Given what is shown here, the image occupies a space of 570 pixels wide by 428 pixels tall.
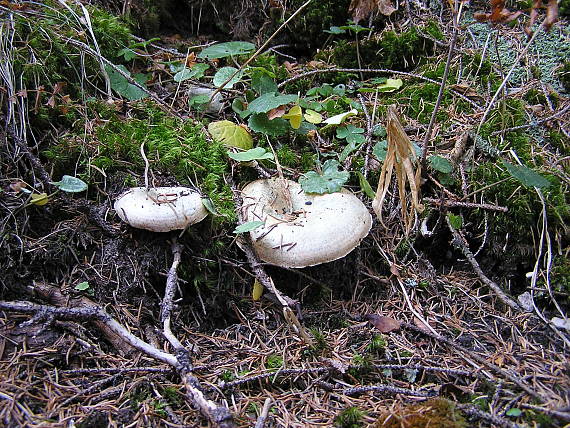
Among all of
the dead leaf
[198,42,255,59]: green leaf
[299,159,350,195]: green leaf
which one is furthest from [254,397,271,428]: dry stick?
the dead leaf

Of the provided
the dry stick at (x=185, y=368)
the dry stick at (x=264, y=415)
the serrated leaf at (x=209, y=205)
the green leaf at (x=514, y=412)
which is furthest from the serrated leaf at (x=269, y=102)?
the green leaf at (x=514, y=412)

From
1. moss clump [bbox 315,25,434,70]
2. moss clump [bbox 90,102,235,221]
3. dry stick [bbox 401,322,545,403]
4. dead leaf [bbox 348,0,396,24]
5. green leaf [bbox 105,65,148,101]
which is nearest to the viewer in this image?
dry stick [bbox 401,322,545,403]

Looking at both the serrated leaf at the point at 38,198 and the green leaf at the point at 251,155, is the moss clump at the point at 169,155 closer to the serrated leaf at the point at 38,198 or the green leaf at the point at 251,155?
the green leaf at the point at 251,155

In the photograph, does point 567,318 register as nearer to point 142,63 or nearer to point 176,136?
point 176,136

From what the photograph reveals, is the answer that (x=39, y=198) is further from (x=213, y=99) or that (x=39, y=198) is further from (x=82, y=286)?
(x=213, y=99)

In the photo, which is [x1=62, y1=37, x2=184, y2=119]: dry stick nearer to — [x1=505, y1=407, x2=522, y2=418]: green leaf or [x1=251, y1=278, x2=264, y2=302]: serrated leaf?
[x1=251, y1=278, x2=264, y2=302]: serrated leaf

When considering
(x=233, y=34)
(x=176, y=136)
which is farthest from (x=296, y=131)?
(x=233, y=34)

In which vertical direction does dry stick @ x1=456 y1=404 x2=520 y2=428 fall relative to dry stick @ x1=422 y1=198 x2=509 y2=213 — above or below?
below
